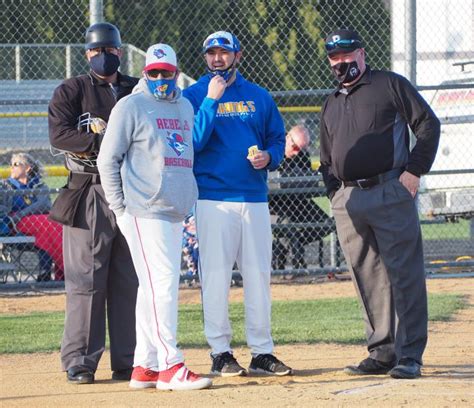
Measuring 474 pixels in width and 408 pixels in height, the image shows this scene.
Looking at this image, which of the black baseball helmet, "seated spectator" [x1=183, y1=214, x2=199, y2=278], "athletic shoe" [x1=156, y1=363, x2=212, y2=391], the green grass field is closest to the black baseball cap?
the black baseball helmet

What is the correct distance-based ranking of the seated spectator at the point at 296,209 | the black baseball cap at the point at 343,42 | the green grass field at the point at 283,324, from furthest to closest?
1. the seated spectator at the point at 296,209
2. the green grass field at the point at 283,324
3. the black baseball cap at the point at 343,42

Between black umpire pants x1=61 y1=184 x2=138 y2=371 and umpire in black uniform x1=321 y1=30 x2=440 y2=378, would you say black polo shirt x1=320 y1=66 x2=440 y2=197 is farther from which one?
black umpire pants x1=61 y1=184 x2=138 y2=371

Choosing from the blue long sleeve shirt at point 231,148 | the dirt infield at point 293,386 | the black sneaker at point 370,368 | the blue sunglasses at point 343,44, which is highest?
the blue sunglasses at point 343,44

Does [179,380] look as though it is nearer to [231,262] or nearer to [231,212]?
[231,262]

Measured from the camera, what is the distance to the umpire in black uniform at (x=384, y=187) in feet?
21.1

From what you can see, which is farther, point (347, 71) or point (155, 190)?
point (347, 71)

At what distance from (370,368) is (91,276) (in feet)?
5.86

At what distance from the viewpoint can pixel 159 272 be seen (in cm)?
600

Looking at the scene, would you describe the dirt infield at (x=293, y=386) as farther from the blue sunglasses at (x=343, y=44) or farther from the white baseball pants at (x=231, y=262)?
the blue sunglasses at (x=343, y=44)

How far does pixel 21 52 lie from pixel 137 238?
48.9 feet

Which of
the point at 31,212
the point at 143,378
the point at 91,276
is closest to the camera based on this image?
the point at 143,378

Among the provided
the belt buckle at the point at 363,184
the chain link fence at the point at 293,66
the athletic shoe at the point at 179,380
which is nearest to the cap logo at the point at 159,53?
the belt buckle at the point at 363,184

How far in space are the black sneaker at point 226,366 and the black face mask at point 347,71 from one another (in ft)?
6.06

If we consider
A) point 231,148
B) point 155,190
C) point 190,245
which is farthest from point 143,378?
point 190,245
